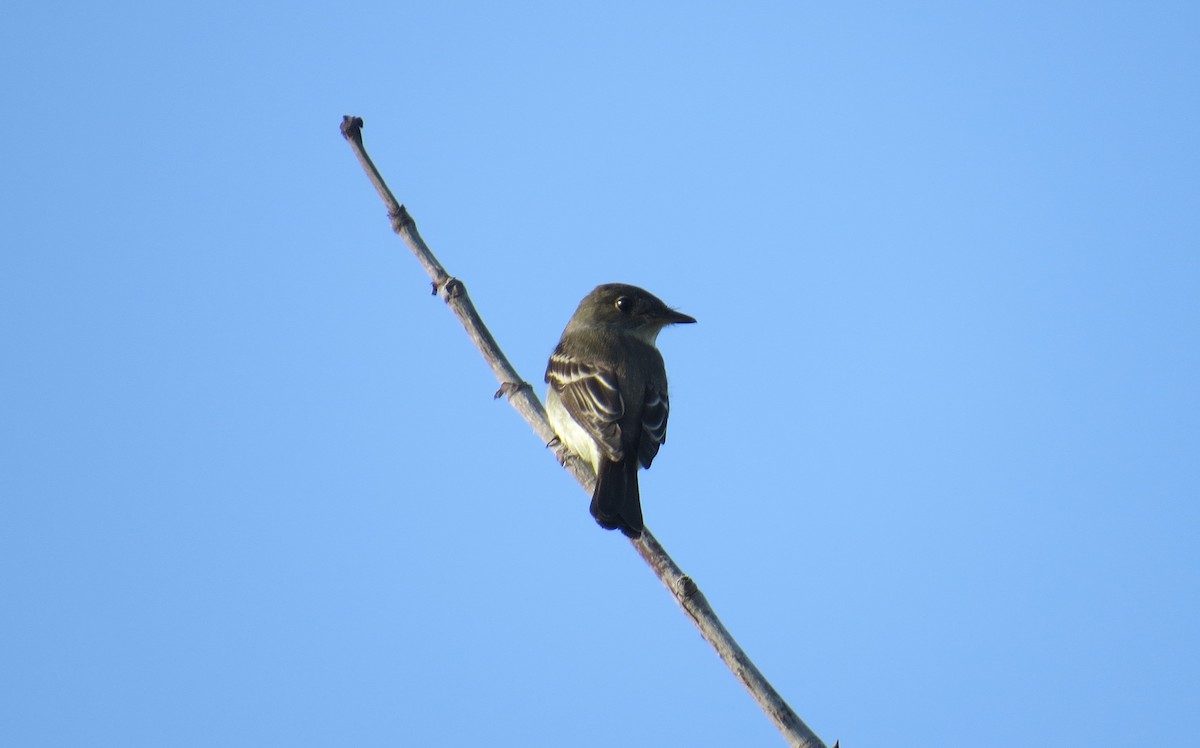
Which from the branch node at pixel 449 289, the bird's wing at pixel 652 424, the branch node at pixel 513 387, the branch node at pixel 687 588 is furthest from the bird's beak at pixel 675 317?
the branch node at pixel 687 588

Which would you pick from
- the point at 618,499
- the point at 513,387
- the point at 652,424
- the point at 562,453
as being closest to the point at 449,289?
the point at 513,387

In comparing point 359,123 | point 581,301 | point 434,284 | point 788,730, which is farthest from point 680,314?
point 788,730

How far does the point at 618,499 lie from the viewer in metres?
6.75

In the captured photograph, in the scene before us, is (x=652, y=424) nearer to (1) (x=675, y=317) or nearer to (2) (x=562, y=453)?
(2) (x=562, y=453)

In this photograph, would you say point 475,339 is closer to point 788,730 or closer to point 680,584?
point 680,584

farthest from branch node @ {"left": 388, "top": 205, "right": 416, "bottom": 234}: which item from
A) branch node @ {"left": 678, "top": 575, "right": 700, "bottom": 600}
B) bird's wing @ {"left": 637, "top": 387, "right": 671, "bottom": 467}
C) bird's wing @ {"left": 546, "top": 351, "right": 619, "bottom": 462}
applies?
bird's wing @ {"left": 637, "top": 387, "right": 671, "bottom": 467}

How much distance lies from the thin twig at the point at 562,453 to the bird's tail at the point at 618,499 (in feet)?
0.55

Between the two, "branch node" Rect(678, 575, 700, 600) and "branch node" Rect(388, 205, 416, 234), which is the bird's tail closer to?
"branch node" Rect(678, 575, 700, 600)

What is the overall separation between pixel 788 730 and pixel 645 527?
2.28 metres

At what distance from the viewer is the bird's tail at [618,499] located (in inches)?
243

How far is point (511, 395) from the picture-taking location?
695cm

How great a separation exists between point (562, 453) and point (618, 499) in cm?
159

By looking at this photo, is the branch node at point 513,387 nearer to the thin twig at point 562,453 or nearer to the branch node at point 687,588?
the thin twig at point 562,453

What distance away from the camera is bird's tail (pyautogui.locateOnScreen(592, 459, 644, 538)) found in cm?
618
